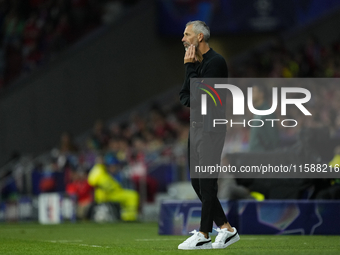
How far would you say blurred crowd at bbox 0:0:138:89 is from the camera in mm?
21406

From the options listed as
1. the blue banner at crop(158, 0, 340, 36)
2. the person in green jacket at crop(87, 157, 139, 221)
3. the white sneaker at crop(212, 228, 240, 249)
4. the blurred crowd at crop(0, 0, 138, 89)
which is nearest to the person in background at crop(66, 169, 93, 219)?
the person in green jacket at crop(87, 157, 139, 221)

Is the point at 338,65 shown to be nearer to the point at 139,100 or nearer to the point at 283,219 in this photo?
the point at 139,100

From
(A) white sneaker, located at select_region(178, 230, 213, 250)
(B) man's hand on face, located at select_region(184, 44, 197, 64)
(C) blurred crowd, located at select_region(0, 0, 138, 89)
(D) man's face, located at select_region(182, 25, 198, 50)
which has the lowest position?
(A) white sneaker, located at select_region(178, 230, 213, 250)

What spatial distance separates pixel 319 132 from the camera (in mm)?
9695

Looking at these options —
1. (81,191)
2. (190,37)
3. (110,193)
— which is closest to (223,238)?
(190,37)

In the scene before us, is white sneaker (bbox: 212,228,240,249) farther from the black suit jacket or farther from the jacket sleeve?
the jacket sleeve

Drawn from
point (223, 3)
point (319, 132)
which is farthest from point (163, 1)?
point (319, 132)

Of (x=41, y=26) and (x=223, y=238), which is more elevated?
(x=41, y=26)

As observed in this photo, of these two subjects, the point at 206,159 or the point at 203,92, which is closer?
the point at 206,159

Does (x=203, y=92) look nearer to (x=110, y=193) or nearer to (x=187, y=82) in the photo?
(x=187, y=82)

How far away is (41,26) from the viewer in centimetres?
2211

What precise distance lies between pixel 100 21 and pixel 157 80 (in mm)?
2637

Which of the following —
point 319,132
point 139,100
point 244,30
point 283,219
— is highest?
point 244,30

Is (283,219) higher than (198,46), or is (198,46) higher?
(198,46)
